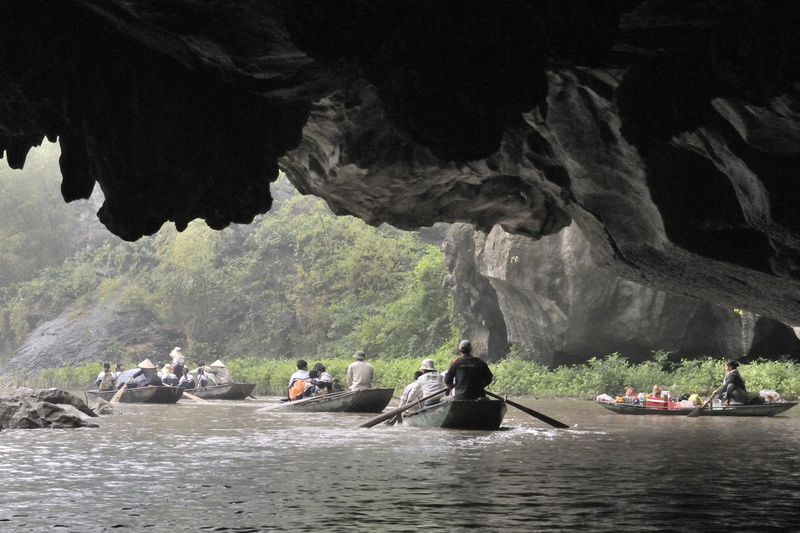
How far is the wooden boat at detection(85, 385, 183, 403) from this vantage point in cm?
2295

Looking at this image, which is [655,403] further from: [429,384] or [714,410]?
[429,384]

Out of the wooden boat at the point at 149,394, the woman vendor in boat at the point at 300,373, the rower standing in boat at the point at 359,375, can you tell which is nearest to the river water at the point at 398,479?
the rower standing in boat at the point at 359,375

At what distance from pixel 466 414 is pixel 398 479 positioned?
17.9 ft

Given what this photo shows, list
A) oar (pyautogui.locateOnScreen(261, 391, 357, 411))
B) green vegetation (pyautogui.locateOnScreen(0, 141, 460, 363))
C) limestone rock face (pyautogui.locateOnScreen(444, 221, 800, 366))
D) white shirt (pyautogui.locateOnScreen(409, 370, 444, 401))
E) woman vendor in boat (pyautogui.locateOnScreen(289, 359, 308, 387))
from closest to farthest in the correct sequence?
white shirt (pyautogui.locateOnScreen(409, 370, 444, 401)), oar (pyautogui.locateOnScreen(261, 391, 357, 411)), woman vendor in boat (pyautogui.locateOnScreen(289, 359, 308, 387)), limestone rock face (pyautogui.locateOnScreen(444, 221, 800, 366)), green vegetation (pyautogui.locateOnScreen(0, 141, 460, 363))

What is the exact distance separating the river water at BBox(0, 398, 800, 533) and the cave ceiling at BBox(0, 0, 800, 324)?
6.85 ft

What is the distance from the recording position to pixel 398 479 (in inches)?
308

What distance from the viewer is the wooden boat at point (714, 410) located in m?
16.8

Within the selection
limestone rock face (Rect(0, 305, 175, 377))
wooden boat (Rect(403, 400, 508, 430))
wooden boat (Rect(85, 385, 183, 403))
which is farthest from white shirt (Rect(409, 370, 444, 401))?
limestone rock face (Rect(0, 305, 175, 377))

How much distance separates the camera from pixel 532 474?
26.7ft

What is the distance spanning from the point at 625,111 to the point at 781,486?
135 inches

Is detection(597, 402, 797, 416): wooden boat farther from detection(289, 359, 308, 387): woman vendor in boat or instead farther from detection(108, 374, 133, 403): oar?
detection(108, 374, 133, 403): oar

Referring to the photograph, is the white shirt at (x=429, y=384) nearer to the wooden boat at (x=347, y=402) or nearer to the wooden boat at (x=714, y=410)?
the wooden boat at (x=347, y=402)

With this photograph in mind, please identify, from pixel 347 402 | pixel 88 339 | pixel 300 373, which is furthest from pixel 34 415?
pixel 88 339

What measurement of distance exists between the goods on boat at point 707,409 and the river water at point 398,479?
2.98 m
